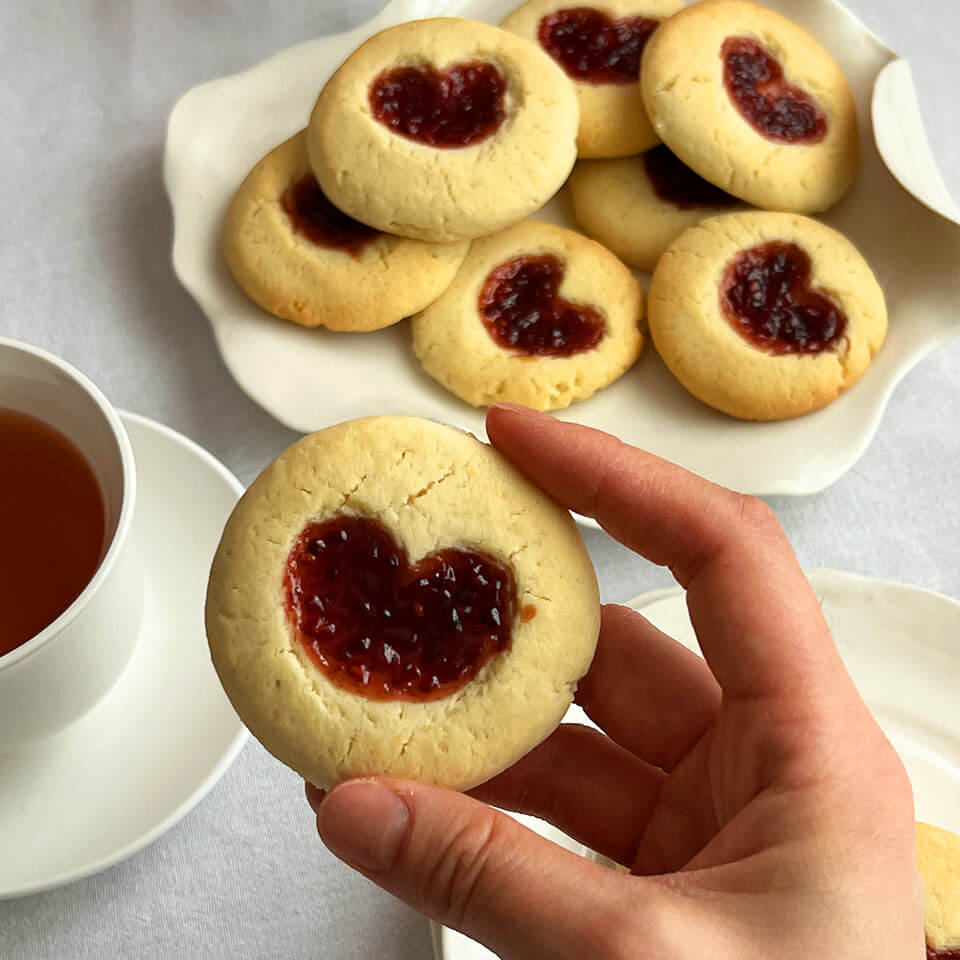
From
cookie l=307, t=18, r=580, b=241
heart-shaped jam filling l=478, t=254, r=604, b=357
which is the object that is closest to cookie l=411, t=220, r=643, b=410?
heart-shaped jam filling l=478, t=254, r=604, b=357

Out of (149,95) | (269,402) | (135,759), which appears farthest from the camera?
(149,95)

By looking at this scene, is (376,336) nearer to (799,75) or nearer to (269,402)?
(269,402)

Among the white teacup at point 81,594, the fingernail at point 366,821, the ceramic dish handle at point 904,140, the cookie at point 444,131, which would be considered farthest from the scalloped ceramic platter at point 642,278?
the fingernail at point 366,821

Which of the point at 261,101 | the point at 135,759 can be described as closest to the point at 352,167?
the point at 261,101

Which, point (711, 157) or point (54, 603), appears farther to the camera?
point (711, 157)

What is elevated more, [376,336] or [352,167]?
[352,167]

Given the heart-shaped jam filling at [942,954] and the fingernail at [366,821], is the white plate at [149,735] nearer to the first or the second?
the fingernail at [366,821]

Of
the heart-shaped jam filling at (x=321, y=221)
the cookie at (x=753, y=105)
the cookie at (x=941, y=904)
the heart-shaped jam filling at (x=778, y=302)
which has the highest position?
the cookie at (x=753, y=105)
